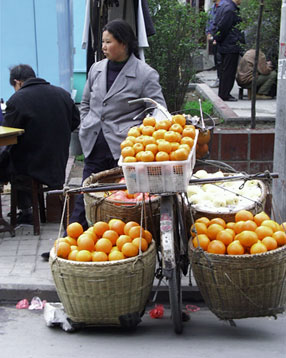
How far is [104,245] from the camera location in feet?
13.6

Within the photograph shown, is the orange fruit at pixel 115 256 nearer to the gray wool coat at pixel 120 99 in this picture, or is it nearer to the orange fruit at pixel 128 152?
the orange fruit at pixel 128 152

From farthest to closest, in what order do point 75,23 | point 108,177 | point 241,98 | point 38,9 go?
point 75,23
point 241,98
point 38,9
point 108,177

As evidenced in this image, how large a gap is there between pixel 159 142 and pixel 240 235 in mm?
811

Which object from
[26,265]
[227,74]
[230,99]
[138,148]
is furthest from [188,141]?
[230,99]

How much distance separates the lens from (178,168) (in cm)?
387

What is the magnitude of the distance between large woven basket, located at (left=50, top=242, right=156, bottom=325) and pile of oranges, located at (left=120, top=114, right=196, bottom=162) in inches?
26.1

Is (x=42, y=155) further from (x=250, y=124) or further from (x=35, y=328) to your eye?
(x=250, y=124)

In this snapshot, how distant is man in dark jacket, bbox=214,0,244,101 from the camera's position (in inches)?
452

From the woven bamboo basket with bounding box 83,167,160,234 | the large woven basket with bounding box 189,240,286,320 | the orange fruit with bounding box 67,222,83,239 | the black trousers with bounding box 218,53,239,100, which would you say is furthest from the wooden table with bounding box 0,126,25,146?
the black trousers with bounding box 218,53,239,100

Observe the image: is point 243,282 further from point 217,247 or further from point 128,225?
point 128,225

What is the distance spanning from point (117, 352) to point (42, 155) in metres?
2.91

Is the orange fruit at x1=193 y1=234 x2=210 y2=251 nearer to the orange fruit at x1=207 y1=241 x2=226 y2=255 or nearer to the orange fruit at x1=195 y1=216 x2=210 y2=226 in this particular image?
the orange fruit at x1=207 y1=241 x2=226 y2=255

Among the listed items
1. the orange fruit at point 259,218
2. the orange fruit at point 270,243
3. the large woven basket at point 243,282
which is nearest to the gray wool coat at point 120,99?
the orange fruit at point 259,218

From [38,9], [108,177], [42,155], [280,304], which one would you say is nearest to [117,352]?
[280,304]
